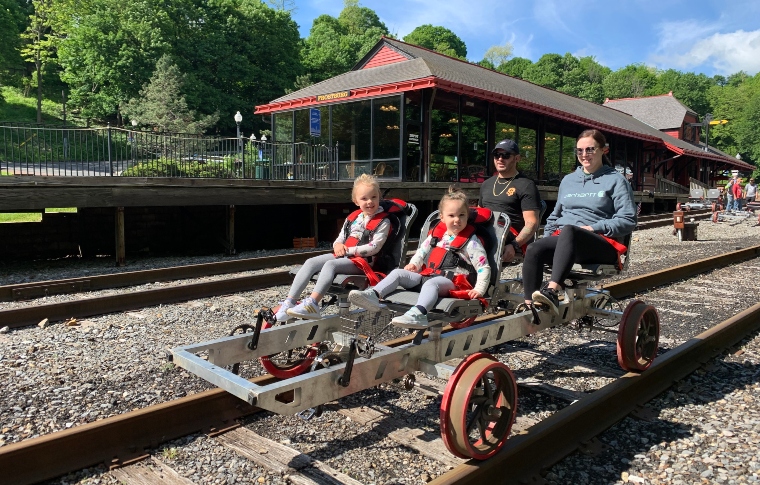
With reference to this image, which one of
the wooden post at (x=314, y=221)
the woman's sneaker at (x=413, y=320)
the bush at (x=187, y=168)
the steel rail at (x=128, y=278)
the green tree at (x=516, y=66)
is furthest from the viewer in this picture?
the green tree at (x=516, y=66)

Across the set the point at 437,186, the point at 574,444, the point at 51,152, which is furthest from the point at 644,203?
the point at 574,444

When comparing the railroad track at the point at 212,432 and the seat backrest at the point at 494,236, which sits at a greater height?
the seat backrest at the point at 494,236

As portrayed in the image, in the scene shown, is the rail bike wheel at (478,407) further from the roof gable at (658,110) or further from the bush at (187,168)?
the roof gable at (658,110)

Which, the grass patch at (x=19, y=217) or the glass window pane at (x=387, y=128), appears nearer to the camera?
the glass window pane at (x=387, y=128)

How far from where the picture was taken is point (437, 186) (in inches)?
596

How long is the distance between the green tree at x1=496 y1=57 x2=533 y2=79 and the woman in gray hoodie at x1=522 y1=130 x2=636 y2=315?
339 ft

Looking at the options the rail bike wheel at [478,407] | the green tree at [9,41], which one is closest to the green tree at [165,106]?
the green tree at [9,41]

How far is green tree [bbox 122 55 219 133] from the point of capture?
143 feet

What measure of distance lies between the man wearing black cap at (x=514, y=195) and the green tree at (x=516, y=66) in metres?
103

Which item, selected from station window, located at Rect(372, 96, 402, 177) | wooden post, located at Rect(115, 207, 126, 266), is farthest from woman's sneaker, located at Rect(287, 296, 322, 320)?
station window, located at Rect(372, 96, 402, 177)

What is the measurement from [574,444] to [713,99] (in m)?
119

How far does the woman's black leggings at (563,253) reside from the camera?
3.93 m

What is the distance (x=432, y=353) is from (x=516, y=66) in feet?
362

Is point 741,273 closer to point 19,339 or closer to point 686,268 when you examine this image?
point 686,268
